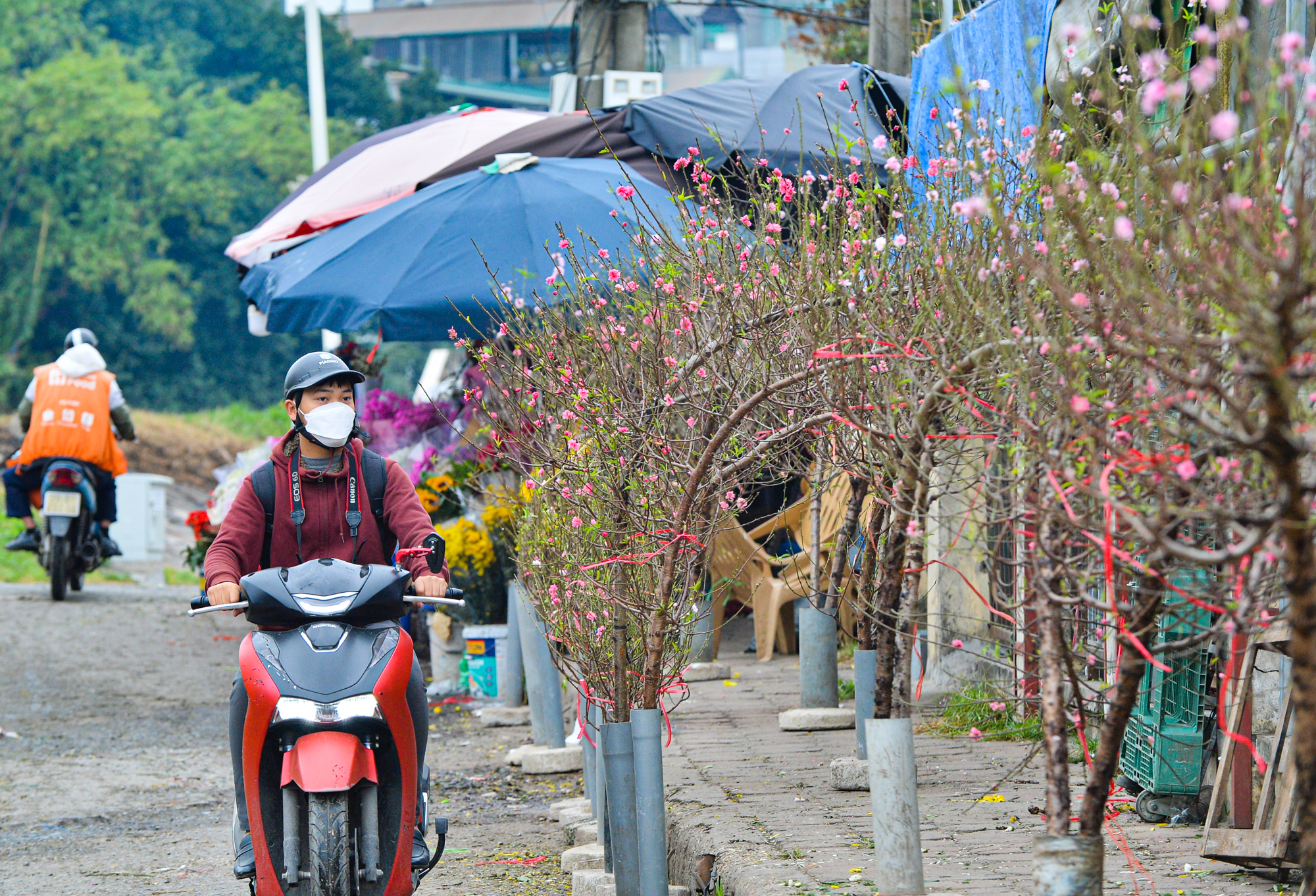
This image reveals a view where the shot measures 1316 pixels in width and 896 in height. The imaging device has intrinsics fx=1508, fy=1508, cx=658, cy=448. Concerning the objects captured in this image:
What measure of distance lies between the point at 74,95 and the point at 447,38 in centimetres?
2946

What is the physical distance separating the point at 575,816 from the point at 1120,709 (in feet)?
12.0

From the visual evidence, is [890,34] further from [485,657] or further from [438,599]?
[438,599]

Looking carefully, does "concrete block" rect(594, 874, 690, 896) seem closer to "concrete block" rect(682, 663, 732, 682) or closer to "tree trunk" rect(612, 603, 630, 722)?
"tree trunk" rect(612, 603, 630, 722)

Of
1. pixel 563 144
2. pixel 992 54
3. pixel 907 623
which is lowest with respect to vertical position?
pixel 907 623

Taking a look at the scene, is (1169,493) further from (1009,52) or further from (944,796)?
(1009,52)

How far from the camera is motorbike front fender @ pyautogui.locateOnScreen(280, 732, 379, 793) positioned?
4148 mm

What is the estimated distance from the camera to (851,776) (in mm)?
5887

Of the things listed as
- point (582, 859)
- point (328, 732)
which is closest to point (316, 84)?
point (582, 859)

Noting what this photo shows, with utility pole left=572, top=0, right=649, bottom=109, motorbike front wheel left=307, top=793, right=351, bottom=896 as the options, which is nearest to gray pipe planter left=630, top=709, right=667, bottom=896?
motorbike front wheel left=307, top=793, right=351, bottom=896

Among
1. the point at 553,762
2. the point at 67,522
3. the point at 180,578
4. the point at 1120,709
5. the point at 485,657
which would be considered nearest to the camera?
the point at 1120,709

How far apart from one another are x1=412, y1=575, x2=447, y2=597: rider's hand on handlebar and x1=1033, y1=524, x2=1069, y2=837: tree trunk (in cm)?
229

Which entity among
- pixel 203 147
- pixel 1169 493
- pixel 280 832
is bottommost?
pixel 280 832

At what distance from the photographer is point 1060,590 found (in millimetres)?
3229

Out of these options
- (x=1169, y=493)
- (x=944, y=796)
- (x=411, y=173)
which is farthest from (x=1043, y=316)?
(x=411, y=173)
